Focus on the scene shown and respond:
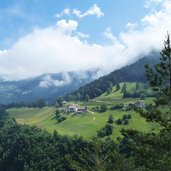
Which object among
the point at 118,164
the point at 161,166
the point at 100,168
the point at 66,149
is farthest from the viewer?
the point at 66,149

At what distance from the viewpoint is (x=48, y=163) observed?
614 ft

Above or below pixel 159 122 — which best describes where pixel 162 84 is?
above

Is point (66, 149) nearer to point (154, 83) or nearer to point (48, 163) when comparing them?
point (48, 163)

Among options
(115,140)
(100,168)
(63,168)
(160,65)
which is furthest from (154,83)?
(115,140)

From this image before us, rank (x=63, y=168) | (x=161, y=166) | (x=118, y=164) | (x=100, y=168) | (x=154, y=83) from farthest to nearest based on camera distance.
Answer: (x=63, y=168), (x=118, y=164), (x=154, y=83), (x=161, y=166), (x=100, y=168)

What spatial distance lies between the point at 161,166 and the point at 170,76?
8095 mm

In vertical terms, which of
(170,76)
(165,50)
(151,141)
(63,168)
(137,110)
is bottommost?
(63,168)

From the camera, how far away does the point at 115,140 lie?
19800 centimetres

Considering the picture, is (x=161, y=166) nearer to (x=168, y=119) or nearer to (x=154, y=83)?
(x=168, y=119)

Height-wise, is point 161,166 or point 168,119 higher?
point 168,119

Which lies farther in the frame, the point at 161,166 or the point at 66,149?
the point at 66,149

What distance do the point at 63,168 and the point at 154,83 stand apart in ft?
477

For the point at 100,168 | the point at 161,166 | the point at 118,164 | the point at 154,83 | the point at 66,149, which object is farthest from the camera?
the point at 66,149

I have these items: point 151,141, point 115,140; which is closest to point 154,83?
point 151,141
